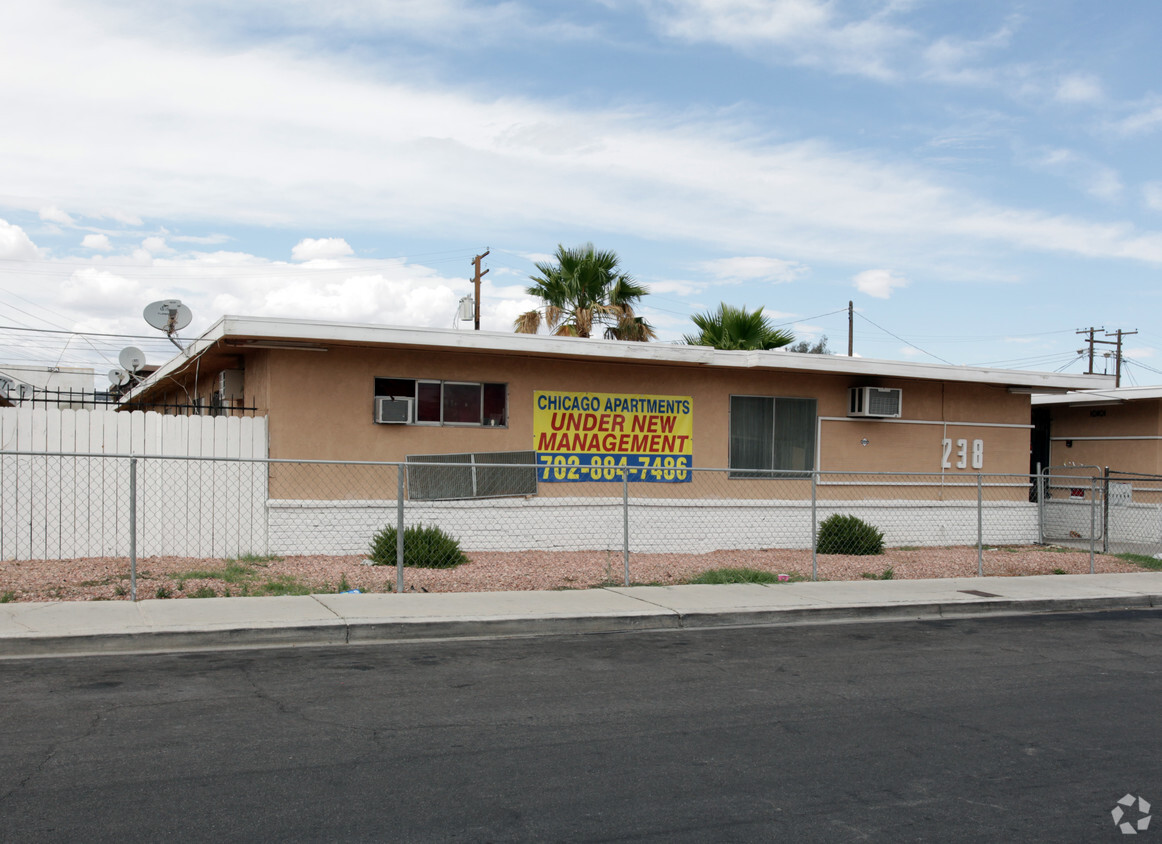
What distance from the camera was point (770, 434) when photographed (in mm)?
17609

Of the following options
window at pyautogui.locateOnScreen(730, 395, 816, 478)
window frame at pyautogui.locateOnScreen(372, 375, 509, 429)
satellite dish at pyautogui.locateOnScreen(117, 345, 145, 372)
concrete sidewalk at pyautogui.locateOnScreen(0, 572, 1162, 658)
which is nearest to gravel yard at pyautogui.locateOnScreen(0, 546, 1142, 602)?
concrete sidewalk at pyautogui.locateOnScreen(0, 572, 1162, 658)

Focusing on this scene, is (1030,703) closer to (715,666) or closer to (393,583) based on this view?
(715,666)

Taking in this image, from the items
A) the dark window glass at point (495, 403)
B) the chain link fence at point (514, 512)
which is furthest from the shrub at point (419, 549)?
the dark window glass at point (495, 403)

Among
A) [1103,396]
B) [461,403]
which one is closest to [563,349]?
[461,403]

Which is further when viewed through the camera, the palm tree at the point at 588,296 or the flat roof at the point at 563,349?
the palm tree at the point at 588,296

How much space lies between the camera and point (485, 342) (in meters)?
14.8

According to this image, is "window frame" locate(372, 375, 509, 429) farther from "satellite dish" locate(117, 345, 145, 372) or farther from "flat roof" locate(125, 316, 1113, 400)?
"satellite dish" locate(117, 345, 145, 372)

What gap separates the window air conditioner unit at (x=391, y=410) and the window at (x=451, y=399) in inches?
6.8

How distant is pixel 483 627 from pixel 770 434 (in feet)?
30.2

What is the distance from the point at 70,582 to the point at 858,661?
27.7 ft

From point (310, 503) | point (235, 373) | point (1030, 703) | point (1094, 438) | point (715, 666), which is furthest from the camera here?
point (1094, 438)

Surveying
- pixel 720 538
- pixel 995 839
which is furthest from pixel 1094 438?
pixel 995 839

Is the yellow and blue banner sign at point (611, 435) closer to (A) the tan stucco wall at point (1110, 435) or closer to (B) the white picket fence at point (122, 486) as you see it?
(B) the white picket fence at point (122, 486)

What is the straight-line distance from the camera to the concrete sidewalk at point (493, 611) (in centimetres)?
867
